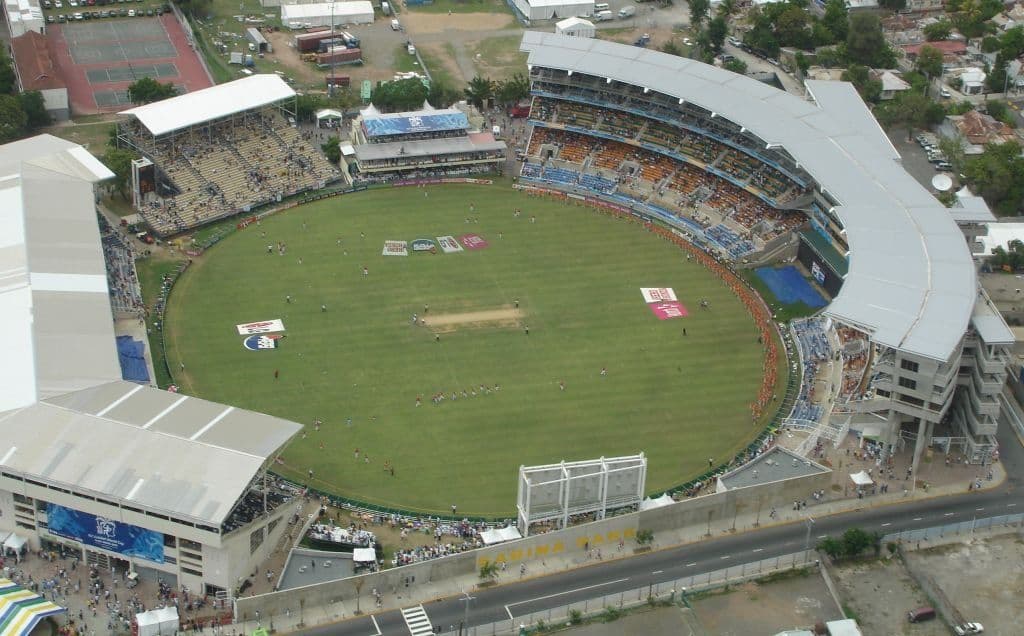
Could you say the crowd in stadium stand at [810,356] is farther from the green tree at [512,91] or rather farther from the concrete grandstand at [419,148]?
the green tree at [512,91]

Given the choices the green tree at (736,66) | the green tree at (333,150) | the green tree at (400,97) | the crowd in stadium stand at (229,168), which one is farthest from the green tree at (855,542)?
the green tree at (736,66)

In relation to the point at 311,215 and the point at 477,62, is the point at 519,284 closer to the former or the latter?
the point at 311,215

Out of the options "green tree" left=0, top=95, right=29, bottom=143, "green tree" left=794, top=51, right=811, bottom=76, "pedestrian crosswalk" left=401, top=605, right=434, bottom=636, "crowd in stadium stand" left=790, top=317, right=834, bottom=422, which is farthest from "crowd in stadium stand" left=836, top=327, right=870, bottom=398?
"green tree" left=0, top=95, right=29, bottom=143

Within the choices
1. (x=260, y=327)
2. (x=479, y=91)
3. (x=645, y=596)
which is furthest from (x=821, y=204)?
(x=260, y=327)

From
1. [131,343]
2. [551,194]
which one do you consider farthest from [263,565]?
[551,194]

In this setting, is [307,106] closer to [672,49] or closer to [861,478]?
[672,49]

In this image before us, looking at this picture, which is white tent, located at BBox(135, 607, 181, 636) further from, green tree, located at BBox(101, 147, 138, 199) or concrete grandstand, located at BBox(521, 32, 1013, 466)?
green tree, located at BBox(101, 147, 138, 199)

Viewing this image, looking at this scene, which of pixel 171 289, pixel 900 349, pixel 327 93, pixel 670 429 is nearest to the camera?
pixel 900 349
